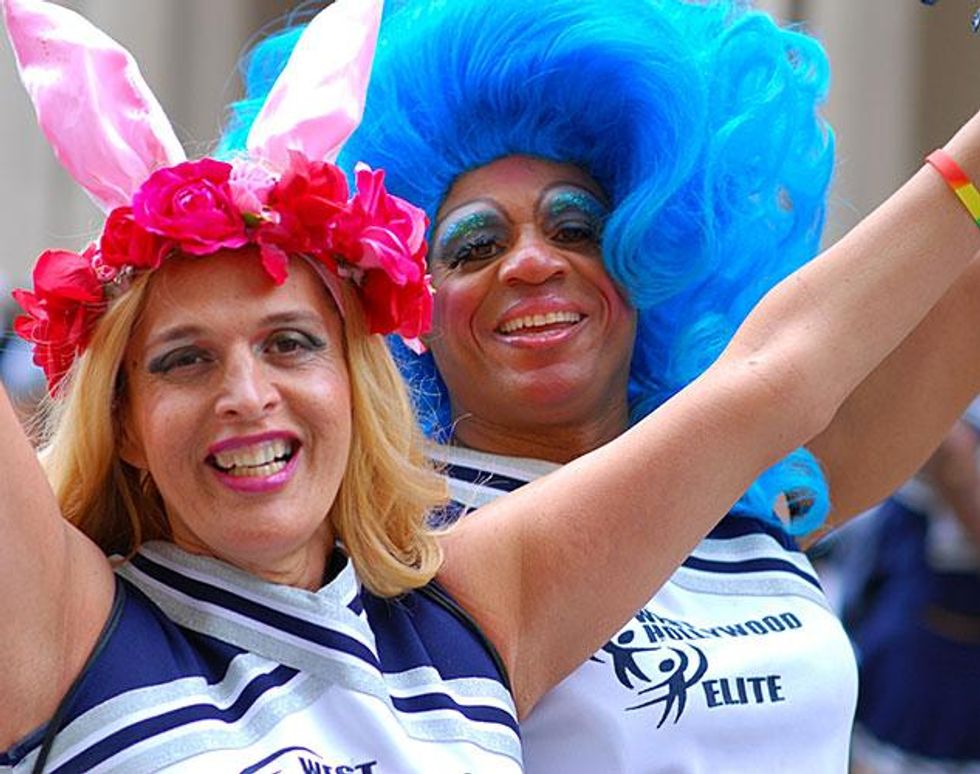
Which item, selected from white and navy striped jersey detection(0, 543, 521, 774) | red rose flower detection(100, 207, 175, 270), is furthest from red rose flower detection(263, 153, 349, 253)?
white and navy striped jersey detection(0, 543, 521, 774)

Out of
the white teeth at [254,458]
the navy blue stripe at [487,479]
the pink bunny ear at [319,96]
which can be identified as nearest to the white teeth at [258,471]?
the white teeth at [254,458]

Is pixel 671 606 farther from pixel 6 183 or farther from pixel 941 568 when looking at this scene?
pixel 6 183

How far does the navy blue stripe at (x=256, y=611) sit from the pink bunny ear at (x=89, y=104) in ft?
1.39

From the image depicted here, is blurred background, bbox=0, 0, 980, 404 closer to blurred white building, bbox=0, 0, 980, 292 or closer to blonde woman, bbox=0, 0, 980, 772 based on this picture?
blurred white building, bbox=0, 0, 980, 292

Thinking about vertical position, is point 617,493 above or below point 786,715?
above

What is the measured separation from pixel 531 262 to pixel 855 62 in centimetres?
461

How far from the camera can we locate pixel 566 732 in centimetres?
276

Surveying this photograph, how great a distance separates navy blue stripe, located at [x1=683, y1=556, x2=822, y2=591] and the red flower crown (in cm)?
62

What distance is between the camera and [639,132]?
10.3ft

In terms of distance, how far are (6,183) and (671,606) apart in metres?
4.29

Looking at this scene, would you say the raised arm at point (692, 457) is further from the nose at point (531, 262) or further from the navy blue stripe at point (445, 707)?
the nose at point (531, 262)

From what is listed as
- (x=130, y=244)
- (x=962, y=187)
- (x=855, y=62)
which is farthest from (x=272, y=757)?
(x=855, y=62)

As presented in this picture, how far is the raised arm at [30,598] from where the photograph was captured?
2.23m

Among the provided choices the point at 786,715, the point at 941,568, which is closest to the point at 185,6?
the point at 941,568
